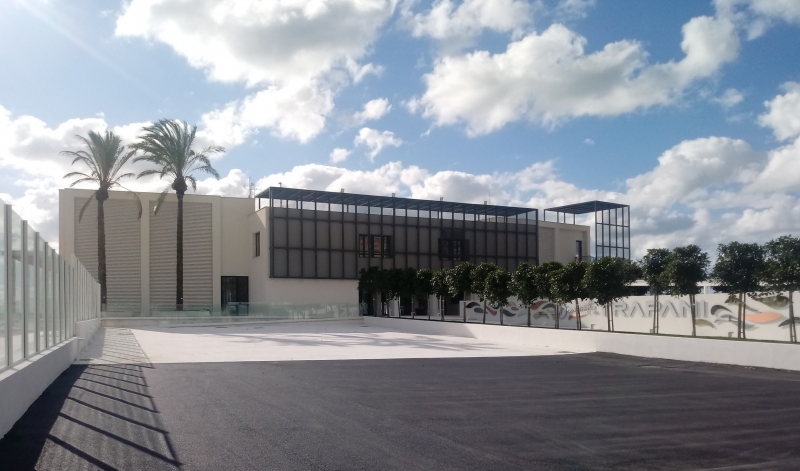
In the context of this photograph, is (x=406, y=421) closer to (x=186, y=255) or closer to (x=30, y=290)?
(x=30, y=290)

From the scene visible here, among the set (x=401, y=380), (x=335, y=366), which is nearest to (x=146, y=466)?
(x=401, y=380)

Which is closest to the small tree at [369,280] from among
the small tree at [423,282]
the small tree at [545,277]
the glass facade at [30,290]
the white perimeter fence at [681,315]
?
the small tree at [423,282]

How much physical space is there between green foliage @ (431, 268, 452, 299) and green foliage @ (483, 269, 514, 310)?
192 inches

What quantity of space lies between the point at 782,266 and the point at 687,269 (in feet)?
11.2

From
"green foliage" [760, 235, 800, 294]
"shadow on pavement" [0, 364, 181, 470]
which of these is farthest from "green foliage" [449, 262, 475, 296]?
"shadow on pavement" [0, 364, 181, 470]

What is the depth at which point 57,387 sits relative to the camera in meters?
13.5

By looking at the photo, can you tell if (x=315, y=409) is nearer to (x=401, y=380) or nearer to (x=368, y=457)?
(x=368, y=457)

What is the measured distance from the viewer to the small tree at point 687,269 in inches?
984

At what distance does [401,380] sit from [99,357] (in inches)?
412

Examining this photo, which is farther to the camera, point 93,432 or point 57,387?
point 57,387

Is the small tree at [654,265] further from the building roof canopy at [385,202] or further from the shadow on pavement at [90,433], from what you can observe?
the building roof canopy at [385,202]

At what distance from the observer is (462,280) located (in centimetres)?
3856

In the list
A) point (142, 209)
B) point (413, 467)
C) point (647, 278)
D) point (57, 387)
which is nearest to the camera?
point (413, 467)

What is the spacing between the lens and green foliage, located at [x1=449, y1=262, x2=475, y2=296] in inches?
1510
